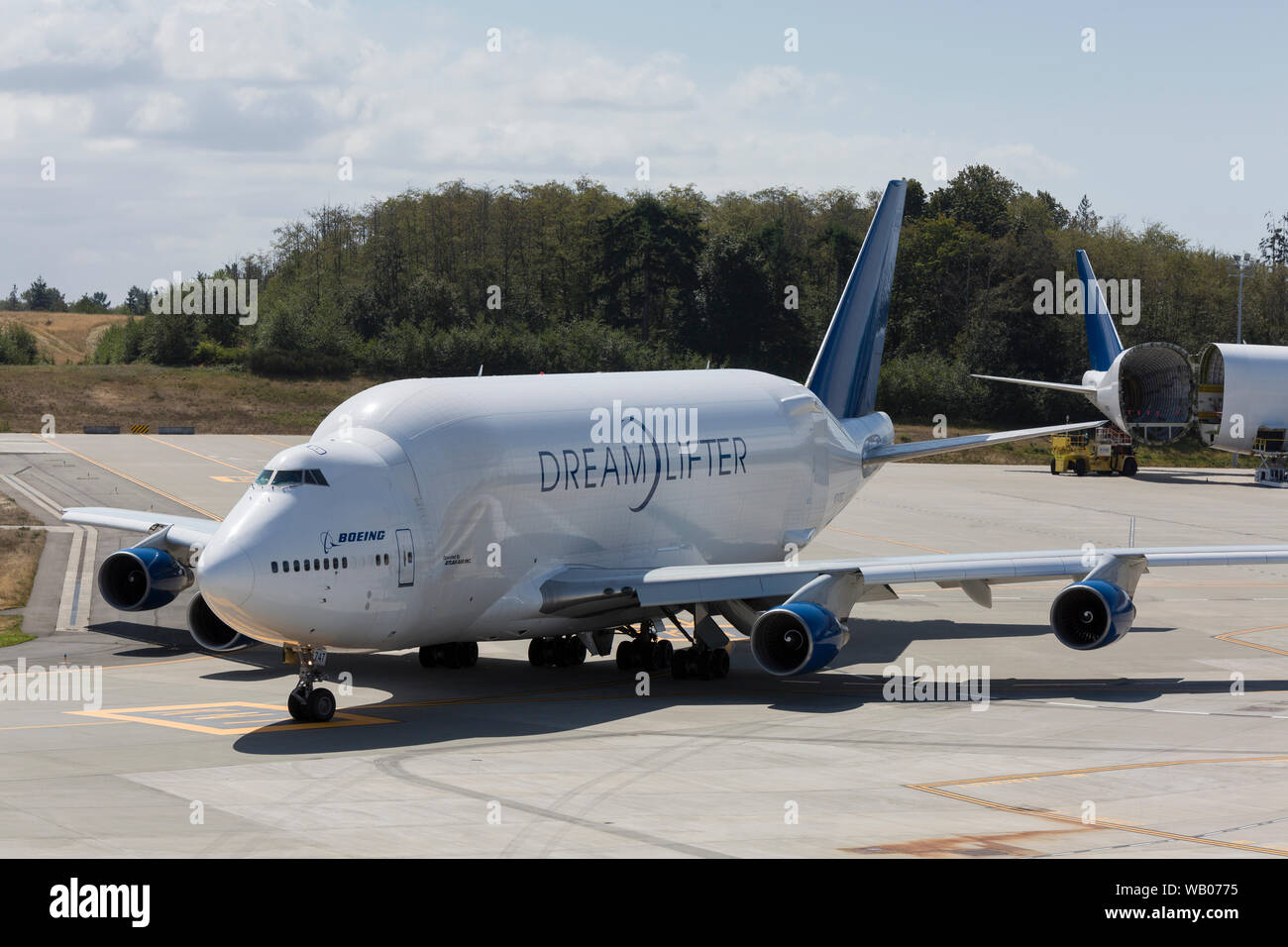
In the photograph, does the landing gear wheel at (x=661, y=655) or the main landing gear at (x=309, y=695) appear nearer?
the main landing gear at (x=309, y=695)

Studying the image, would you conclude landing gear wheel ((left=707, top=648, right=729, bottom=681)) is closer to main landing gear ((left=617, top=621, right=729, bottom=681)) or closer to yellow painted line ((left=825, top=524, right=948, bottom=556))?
main landing gear ((left=617, top=621, right=729, bottom=681))

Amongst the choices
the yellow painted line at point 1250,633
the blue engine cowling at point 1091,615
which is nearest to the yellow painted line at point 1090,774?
the blue engine cowling at point 1091,615


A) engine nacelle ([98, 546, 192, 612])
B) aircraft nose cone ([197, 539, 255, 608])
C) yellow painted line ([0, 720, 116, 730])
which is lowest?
yellow painted line ([0, 720, 116, 730])

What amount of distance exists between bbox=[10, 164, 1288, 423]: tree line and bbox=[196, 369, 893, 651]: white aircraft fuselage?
8201 centimetres

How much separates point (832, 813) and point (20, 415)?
101026mm

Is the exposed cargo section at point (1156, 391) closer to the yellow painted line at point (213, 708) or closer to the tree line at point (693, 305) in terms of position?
the tree line at point (693, 305)

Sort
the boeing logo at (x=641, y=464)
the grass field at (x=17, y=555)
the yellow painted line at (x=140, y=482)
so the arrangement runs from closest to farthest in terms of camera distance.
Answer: the boeing logo at (x=641, y=464), the grass field at (x=17, y=555), the yellow painted line at (x=140, y=482)

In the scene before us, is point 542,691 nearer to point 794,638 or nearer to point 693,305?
point 794,638

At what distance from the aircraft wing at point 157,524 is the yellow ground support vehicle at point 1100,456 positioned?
66.3 metres

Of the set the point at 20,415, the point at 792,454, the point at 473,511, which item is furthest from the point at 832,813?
the point at 20,415

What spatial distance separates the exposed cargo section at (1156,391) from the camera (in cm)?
9438

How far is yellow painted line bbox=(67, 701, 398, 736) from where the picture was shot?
27922mm

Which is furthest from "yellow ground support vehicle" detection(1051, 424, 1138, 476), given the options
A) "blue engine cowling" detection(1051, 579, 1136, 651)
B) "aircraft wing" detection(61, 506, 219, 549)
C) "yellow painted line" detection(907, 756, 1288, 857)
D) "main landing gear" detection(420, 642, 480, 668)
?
"yellow painted line" detection(907, 756, 1288, 857)
